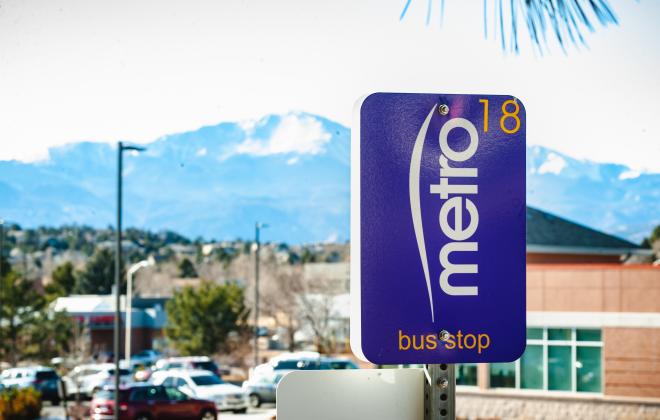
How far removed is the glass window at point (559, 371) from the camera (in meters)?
26.3

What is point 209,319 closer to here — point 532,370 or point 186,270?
point 186,270

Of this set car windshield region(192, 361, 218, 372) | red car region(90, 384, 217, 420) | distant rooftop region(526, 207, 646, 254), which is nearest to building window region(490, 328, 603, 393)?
red car region(90, 384, 217, 420)

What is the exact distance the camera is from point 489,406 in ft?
88.6

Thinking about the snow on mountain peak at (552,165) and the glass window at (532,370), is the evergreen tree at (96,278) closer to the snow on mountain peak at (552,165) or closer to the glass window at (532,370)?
the glass window at (532,370)

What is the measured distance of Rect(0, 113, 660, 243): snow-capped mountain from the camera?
78938 millimetres

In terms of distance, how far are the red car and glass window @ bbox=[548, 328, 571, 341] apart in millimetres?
9612

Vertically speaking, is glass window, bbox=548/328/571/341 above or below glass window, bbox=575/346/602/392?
above

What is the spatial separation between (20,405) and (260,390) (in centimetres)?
725

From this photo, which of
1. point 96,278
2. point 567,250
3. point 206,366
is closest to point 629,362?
point 567,250

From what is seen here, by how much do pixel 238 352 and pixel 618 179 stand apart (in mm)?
52796

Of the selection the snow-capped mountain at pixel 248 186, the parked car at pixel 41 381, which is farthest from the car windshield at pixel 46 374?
the snow-capped mountain at pixel 248 186

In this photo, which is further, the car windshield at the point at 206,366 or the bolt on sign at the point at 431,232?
the car windshield at the point at 206,366

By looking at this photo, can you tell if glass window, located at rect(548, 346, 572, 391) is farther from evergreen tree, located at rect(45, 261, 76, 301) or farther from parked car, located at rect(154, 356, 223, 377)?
evergreen tree, located at rect(45, 261, 76, 301)

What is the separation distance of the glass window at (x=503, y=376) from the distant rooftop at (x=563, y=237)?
15.0 m
